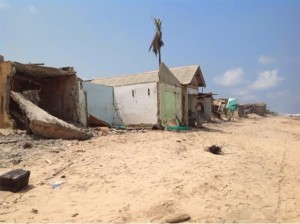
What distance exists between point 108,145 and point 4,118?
14.1 ft

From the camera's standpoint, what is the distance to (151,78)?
57.8 feet

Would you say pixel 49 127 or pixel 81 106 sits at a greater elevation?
pixel 81 106

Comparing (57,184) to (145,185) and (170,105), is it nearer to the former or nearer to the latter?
(145,185)

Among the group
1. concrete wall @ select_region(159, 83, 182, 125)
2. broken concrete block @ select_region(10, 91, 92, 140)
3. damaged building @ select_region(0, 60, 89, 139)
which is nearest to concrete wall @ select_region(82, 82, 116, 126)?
damaged building @ select_region(0, 60, 89, 139)

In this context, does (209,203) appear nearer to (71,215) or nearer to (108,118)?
(71,215)

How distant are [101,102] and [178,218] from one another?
12911mm

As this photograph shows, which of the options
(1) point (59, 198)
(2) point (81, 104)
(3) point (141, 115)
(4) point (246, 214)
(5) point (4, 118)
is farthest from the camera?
(3) point (141, 115)

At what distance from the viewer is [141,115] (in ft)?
55.5

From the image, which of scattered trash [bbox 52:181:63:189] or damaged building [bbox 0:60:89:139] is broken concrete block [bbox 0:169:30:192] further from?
damaged building [bbox 0:60:89:139]

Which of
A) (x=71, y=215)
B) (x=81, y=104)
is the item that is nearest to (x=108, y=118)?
(x=81, y=104)

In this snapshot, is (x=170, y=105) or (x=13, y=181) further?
(x=170, y=105)

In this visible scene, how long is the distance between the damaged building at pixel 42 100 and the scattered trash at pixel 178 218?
642 cm

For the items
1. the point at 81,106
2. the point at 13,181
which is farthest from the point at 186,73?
the point at 13,181

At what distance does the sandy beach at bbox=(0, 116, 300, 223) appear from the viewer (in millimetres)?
4477
